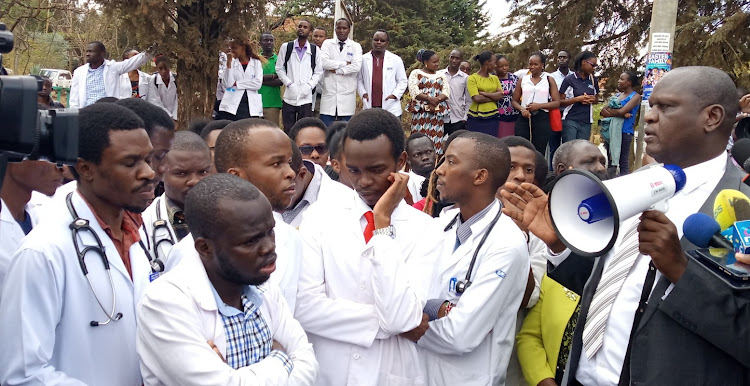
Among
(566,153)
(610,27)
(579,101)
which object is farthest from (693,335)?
(610,27)

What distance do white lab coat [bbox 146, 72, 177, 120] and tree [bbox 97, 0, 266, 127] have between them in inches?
51.0

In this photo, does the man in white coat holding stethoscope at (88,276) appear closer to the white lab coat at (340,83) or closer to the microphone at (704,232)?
the microphone at (704,232)

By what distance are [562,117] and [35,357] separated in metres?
10.3

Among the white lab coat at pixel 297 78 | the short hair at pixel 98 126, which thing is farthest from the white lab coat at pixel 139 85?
the short hair at pixel 98 126

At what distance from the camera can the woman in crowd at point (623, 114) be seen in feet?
36.8

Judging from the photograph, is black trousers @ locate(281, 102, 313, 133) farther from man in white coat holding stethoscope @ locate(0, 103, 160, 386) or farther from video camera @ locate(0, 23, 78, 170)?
video camera @ locate(0, 23, 78, 170)

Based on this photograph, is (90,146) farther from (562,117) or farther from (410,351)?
(562,117)

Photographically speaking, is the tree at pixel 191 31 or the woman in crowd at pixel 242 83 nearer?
the tree at pixel 191 31

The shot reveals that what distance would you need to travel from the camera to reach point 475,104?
1159cm

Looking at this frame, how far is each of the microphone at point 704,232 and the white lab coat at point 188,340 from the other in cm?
152

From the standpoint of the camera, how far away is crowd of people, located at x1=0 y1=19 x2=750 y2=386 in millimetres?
2398

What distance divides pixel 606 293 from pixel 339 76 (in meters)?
8.68

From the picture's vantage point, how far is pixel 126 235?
2908 mm

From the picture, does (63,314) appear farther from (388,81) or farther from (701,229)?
(388,81)
